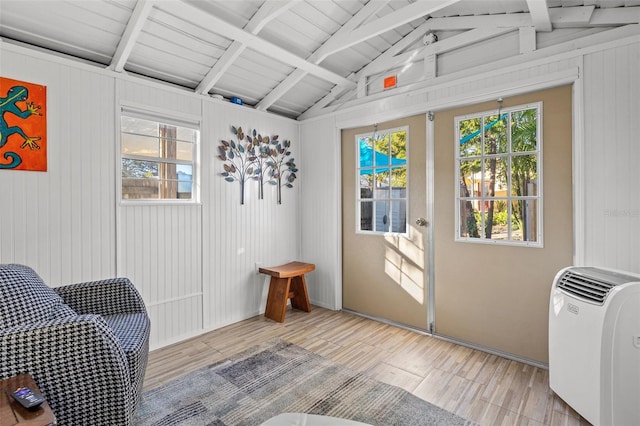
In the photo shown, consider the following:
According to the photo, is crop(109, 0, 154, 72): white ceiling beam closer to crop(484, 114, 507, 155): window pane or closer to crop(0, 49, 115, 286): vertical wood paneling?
crop(0, 49, 115, 286): vertical wood paneling

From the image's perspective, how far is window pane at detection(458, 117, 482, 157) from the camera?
272 cm

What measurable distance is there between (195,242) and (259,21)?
196cm

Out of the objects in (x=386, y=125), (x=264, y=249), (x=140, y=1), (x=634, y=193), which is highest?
(x=140, y=1)

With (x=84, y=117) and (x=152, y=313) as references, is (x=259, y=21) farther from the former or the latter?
(x=152, y=313)

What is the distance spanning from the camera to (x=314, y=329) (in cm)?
318

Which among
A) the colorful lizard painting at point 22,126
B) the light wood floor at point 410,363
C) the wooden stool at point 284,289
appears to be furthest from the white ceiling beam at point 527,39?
the colorful lizard painting at point 22,126

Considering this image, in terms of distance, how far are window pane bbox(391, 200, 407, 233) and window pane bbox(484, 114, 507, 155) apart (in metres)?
0.88

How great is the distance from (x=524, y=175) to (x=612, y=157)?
515 mm

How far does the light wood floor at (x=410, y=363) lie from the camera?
1.95 m

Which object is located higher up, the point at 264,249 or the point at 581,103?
the point at 581,103

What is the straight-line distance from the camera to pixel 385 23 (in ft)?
8.08

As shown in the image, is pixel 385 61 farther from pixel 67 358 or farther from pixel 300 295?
pixel 67 358

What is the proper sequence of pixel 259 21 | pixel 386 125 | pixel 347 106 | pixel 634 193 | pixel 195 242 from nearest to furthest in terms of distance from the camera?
pixel 634 193 → pixel 259 21 → pixel 195 242 → pixel 386 125 → pixel 347 106

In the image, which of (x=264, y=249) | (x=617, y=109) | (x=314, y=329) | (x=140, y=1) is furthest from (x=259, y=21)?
(x=314, y=329)
